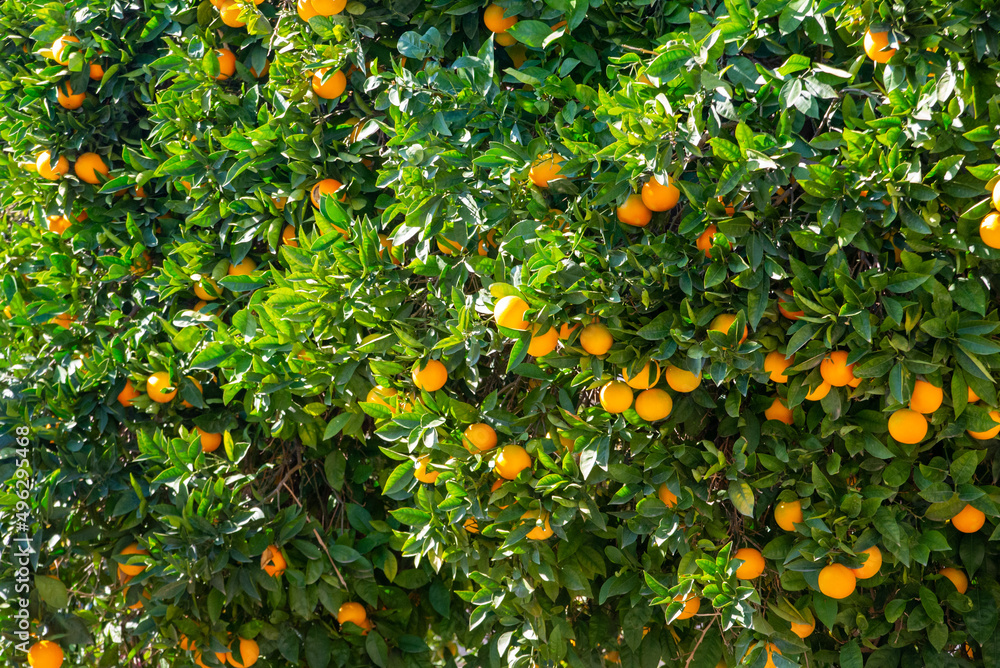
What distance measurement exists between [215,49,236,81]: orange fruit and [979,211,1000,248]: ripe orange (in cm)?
182

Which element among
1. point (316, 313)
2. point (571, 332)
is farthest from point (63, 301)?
point (571, 332)

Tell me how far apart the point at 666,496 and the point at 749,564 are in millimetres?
210

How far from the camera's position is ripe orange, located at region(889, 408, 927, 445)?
4.66 ft

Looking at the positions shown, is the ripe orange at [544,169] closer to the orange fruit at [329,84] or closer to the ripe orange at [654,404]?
the ripe orange at [654,404]

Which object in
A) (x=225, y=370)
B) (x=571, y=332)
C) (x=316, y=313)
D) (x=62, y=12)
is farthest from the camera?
(x=62, y=12)

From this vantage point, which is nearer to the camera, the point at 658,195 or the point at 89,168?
the point at 658,195

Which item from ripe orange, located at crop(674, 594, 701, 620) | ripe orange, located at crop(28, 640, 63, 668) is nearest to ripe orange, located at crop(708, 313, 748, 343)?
ripe orange, located at crop(674, 594, 701, 620)

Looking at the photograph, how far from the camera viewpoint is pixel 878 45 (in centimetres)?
138

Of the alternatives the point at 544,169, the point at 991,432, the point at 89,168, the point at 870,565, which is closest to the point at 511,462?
the point at 544,169

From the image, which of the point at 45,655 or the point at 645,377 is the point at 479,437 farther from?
the point at 45,655

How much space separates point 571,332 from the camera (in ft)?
4.96

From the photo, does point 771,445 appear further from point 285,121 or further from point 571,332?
point 285,121

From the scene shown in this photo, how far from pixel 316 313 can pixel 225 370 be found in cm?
32

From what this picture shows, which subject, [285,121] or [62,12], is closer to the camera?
[285,121]
